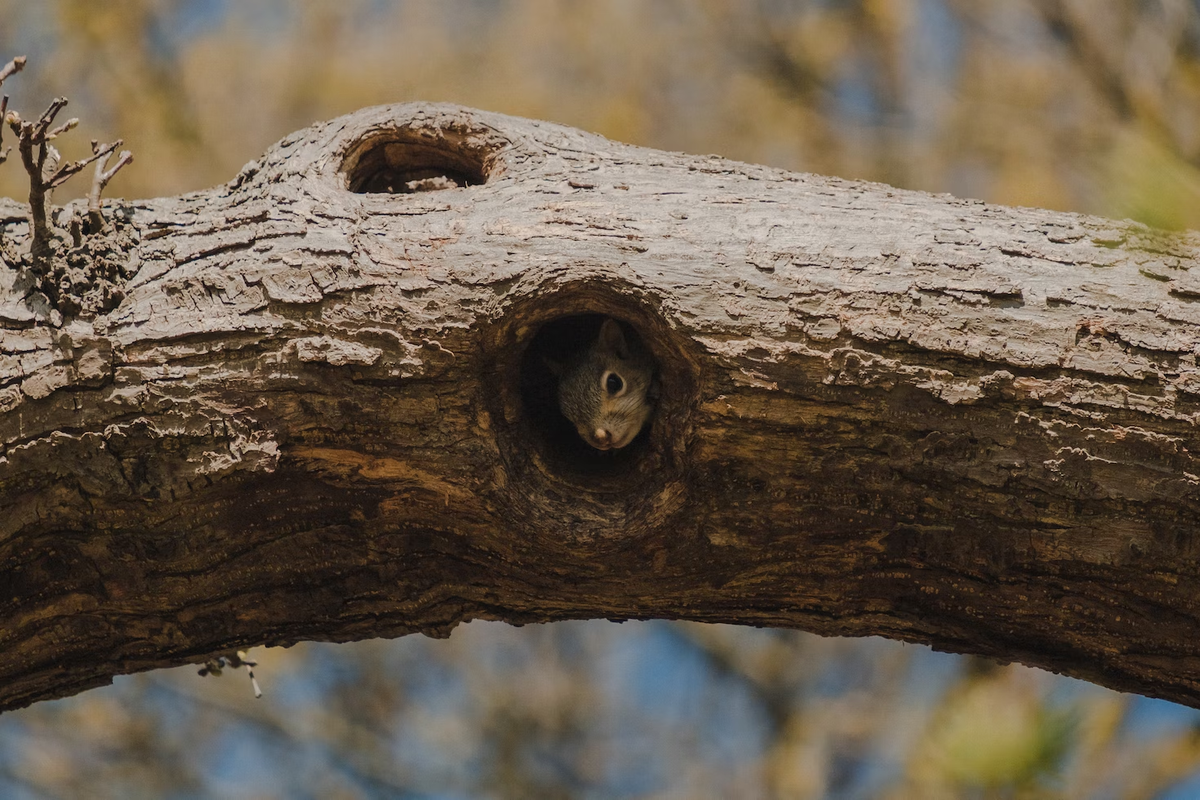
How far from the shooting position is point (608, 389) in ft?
10.7

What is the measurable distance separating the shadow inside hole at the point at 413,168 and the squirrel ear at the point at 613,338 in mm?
709

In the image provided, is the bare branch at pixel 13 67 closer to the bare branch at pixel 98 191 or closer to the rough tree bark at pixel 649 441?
the bare branch at pixel 98 191

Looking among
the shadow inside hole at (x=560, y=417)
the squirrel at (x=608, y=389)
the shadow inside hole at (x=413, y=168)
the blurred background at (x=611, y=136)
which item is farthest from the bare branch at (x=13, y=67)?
the blurred background at (x=611, y=136)

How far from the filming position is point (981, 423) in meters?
2.45

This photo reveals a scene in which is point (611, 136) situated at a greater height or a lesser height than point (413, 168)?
greater

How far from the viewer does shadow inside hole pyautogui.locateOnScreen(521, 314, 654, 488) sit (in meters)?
2.89

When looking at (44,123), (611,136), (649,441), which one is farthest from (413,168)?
(611,136)

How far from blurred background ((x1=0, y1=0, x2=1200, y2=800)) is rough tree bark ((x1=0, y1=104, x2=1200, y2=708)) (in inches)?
104

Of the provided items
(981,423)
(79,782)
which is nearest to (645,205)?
(981,423)

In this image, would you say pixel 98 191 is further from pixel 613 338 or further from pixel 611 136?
pixel 611 136

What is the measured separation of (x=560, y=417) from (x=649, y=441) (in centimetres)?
72

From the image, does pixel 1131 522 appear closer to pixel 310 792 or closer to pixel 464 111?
pixel 464 111

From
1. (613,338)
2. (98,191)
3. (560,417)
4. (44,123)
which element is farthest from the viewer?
(613,338)

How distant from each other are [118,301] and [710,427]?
147cm
